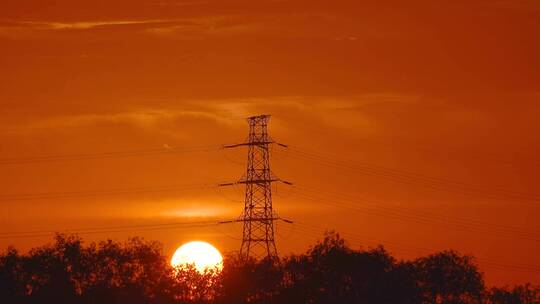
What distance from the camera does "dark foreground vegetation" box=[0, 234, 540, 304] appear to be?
11381cm

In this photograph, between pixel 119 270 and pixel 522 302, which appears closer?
pixel 119 270

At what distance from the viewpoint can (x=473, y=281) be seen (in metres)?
128

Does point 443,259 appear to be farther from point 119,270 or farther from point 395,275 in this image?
point 119,270

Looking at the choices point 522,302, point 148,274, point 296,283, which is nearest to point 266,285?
point 296,283

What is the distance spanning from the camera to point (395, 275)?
123m

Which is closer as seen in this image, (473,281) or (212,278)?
(212,278)

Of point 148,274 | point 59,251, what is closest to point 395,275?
point 148,274

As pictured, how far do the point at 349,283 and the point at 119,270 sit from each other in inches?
876

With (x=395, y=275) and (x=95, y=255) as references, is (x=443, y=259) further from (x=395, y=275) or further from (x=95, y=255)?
(x=95, y=255)

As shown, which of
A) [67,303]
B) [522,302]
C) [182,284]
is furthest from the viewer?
[522,302]

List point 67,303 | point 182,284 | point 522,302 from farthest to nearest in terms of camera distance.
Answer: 1. point 522,302
2. point 182,284
3. point 67,303

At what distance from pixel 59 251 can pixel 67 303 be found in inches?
383

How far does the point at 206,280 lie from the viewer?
388 feet

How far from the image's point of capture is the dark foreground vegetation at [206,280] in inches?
4481
